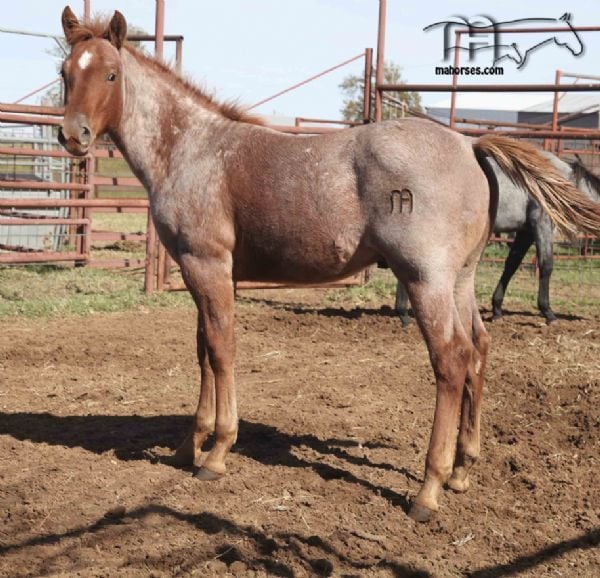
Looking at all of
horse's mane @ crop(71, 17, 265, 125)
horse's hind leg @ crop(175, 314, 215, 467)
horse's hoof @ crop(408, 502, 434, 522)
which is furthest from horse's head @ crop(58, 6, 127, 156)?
horse's hoof @ crop(408, 502, 434, 522)

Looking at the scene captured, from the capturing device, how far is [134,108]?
14.9 feet

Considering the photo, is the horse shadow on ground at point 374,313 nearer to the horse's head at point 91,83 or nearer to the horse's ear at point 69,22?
the horse's head at point 91,83

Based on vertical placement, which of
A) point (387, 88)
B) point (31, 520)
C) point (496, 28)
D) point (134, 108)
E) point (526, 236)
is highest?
point (496, 28)

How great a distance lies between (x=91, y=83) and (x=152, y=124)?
406 millimetres

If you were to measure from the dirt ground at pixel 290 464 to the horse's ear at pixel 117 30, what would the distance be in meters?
2.36

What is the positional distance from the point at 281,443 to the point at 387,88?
19.2ft

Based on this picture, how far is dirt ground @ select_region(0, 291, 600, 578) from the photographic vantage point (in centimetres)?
335

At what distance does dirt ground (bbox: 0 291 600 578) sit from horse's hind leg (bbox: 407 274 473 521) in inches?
5.6

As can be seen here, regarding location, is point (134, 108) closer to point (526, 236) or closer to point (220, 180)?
point (220, 180)

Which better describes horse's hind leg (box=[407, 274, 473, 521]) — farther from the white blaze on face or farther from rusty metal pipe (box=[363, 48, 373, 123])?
rusty metal pipe (box=[363, 48, 373, 123])

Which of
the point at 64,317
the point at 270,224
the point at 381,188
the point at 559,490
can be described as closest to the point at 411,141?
the point at 381,188

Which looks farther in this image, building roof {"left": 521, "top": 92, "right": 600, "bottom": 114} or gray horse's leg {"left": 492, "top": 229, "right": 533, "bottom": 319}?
building roof {"left": 521, "top": 92, "right": 600, "bottom": 114}

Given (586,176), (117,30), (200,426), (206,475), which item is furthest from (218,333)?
(586,176)

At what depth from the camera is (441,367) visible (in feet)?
12.7
